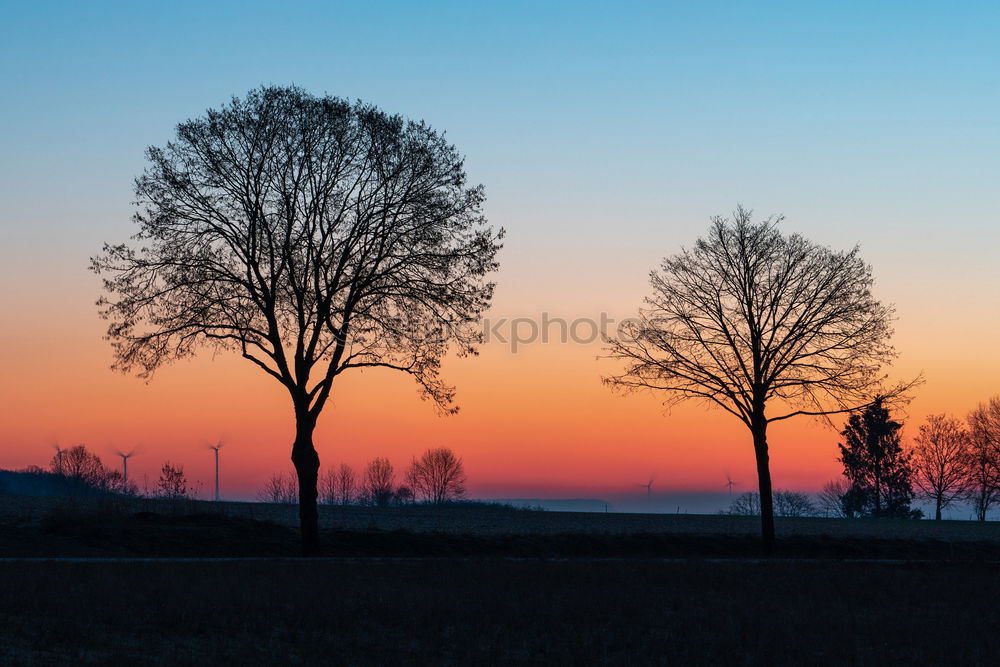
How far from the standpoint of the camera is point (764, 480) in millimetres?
42594

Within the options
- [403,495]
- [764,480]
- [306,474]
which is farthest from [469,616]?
[403,495]

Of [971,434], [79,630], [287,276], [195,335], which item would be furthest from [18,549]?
[971,434]

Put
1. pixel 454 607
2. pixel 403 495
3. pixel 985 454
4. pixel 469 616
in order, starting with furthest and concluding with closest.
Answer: pixel 403 495, pixel 985 454, pixel 454 607, pixel 469 616

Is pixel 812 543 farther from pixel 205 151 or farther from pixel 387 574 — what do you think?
pixel 205 151

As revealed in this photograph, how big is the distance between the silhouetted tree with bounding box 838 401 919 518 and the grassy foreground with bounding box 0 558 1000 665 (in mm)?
84774

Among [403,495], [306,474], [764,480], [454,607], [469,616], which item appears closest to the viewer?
[469,616]

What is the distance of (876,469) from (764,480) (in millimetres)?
73643

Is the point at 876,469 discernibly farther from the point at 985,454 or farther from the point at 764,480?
the point at 764,480

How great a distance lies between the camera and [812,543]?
155 feet

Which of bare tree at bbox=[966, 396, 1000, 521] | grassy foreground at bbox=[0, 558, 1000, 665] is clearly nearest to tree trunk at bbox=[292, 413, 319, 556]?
grassy foreground at bbox=[0, 558, 1000, 665]

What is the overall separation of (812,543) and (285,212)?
29.1 m

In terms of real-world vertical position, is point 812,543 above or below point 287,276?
below

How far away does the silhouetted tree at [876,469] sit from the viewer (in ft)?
355

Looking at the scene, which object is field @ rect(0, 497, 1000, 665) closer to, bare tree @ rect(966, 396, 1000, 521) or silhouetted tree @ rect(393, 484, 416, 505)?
bare tree @ rect(966, 396, 1000, 521)
